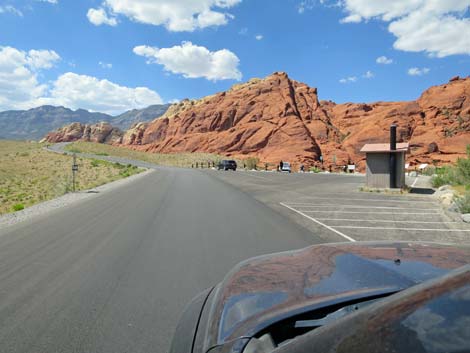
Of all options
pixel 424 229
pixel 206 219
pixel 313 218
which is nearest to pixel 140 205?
pixel 206 219

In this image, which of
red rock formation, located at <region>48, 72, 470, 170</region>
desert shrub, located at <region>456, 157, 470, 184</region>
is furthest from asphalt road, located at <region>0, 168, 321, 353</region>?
red rock formation, located at <region>48, 72, 470, 170</region>

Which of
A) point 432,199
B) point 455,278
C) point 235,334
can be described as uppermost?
point 455,278

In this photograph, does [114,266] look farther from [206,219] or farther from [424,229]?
[424,229]

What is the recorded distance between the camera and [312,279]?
2371 millimetres

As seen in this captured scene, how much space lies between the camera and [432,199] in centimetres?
1817

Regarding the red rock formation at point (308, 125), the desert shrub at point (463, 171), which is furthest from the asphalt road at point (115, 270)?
the red rock formation at point (308, 125)

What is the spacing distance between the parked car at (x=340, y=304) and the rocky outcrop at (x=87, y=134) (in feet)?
609

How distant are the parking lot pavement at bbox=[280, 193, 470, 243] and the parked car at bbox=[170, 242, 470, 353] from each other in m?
6.00

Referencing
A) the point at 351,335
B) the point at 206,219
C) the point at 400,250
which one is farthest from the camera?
the point at 206,219

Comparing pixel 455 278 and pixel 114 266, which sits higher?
pixel 455 278

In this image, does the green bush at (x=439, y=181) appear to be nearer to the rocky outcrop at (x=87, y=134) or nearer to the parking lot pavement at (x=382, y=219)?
the parking lot pavement at (x=382, y=219)

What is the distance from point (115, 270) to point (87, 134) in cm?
19246

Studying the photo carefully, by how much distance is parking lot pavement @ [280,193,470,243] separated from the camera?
9141mm

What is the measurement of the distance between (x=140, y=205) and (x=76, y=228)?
4845 mm
